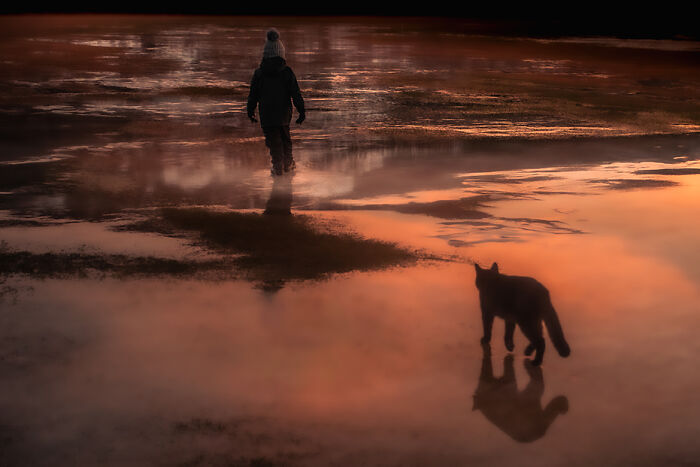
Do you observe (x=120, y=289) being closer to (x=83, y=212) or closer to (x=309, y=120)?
(x=83, y=212)

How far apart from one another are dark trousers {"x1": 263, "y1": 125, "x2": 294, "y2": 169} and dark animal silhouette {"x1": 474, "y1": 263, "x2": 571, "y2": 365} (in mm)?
6500

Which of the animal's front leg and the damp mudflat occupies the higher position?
the animal's front leg

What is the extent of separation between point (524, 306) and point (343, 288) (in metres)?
2.19

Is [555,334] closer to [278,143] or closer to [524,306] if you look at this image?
[524,306]

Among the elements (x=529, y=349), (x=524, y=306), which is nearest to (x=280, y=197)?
(x=529, y=349)

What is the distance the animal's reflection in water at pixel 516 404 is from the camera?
4758 millimetres

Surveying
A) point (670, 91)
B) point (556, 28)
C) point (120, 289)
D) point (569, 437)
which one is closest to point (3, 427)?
point (120, 289)

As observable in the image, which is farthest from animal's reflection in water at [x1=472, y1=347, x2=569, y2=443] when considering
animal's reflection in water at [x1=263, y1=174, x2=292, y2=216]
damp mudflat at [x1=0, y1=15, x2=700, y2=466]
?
animal's reflection in water at [x1=263, y1=174, x2=292, y2=216]

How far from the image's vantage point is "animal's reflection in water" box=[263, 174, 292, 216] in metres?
9.86

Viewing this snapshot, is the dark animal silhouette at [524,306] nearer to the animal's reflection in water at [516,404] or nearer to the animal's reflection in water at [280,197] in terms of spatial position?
the animal's reflection in water at [516,404]

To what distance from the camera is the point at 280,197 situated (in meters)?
10.6

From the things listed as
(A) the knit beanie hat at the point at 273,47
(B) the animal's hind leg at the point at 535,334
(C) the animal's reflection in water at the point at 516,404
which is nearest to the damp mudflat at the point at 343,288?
(C) the animal's reflection in water at the point at 516,404

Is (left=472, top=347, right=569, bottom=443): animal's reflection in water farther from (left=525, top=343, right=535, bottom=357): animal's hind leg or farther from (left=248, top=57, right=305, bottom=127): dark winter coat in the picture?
(left=248, top=57, right=305, bottom=127): dark winter coat

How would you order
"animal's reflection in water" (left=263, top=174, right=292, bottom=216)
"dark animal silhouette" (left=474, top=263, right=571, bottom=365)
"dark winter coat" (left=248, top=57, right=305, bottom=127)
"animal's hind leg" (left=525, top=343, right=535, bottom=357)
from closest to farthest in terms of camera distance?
"dark animal silhouette" (left=474, top=263, right=571, bottom=365)
"animal's hind leg" (left=525, top=343, right=535, bottom=357)
"animal's reflection in water" (left=263, top=174, right=292, bottom=216)
"dark winter coat" (left=248, top=57, right=305, bottom=127)
